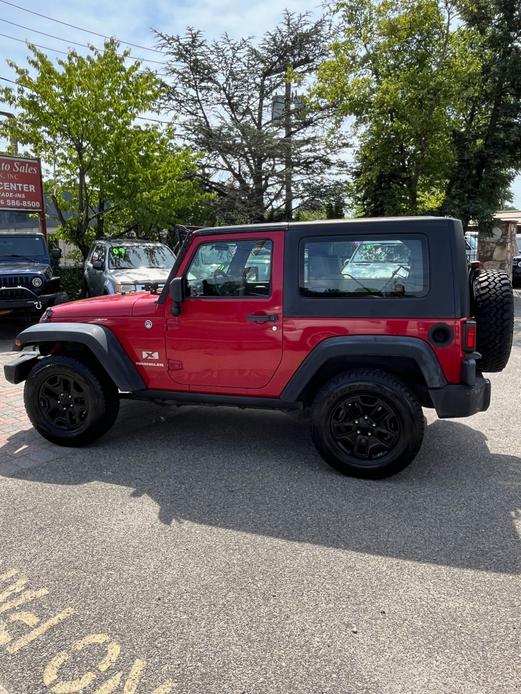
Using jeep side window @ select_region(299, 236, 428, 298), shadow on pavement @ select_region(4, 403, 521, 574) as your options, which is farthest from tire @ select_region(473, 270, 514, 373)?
shadow on pavement @ select_region(4, 403, 521, 574)

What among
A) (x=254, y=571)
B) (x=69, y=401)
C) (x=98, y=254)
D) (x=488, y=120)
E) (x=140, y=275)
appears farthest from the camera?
(x=488, y=120)

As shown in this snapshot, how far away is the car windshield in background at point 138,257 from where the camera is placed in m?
10.1

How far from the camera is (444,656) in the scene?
2.05 m

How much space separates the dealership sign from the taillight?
9649mm

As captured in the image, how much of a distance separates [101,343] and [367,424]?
85.2 inches

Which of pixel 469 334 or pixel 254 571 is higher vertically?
pixel 469 334

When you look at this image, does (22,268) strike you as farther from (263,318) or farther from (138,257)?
(263,318)

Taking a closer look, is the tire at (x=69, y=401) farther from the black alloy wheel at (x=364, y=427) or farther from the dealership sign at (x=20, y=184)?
the dealership sign at (x=20, y=184)

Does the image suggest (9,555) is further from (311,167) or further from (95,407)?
(311,167)

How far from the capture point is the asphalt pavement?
2.00 metres

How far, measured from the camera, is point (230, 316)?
12.5ft

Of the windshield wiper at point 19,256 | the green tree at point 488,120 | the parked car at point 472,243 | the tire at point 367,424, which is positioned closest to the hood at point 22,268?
the windshield wiper at point 19,256

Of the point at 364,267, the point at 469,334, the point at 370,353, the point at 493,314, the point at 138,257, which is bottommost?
the point at 370,353

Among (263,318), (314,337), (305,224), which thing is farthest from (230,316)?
(305,224)
